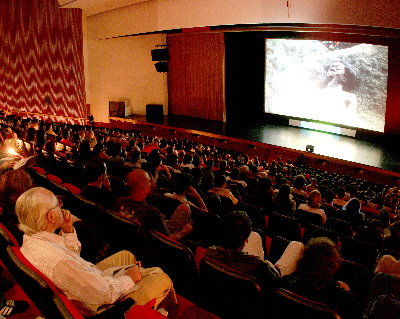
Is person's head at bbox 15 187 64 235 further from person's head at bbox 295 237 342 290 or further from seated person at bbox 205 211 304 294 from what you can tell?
person's head at bbox 295 237 342 290

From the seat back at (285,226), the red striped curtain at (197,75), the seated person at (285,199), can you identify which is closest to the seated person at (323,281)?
the seat back at (285,226)

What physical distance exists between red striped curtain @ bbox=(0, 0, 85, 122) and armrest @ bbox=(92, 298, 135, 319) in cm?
1725

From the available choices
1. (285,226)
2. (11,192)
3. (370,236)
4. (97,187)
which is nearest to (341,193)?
(370,236)

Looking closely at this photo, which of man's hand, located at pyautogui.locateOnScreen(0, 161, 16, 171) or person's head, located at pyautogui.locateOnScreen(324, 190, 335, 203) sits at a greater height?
man's hand, located at pyautogui.locateOnScreen(0, 161, 16, 171)

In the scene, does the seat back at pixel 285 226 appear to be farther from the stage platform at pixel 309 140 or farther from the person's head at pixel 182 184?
the stage platform at pixel 309 140

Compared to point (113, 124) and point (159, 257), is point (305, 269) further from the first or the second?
point (113, 124)

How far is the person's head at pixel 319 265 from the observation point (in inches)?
75.7

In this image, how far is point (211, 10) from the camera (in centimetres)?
1066

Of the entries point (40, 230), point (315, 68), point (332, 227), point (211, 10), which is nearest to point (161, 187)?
point (332, 227)

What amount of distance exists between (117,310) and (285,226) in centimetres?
226

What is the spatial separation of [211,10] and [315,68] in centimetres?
482

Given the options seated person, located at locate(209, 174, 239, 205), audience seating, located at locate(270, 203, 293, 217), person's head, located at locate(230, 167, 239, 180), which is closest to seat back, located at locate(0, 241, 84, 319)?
seated person, located at locate(209, 174, 239, 205)

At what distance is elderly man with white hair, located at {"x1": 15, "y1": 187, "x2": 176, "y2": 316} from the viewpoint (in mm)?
1843

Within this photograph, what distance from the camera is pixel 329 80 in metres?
12.9
